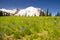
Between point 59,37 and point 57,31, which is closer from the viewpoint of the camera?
point 59,37

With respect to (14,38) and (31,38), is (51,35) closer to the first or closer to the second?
(31,38)

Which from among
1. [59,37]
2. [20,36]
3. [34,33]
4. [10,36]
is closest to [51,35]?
[59,37]

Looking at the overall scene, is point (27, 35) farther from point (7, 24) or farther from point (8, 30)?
point (7, 24)

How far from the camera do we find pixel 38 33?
11.8m

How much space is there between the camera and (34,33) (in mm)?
11562

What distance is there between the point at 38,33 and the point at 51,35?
1.15 metres

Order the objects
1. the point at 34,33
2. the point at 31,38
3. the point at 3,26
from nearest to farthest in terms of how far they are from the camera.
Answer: the point at 31,38, the point at 34,33, the point at 3,26

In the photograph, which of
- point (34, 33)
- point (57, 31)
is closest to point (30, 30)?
point (34, 33)

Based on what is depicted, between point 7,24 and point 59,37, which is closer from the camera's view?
point 59,37

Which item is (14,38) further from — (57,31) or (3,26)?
(57,31)

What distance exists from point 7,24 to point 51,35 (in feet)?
13.3

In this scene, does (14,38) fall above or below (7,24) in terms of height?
below

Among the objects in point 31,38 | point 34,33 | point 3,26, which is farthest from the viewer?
point 3,26

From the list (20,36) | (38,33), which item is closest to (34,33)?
(38,33)
